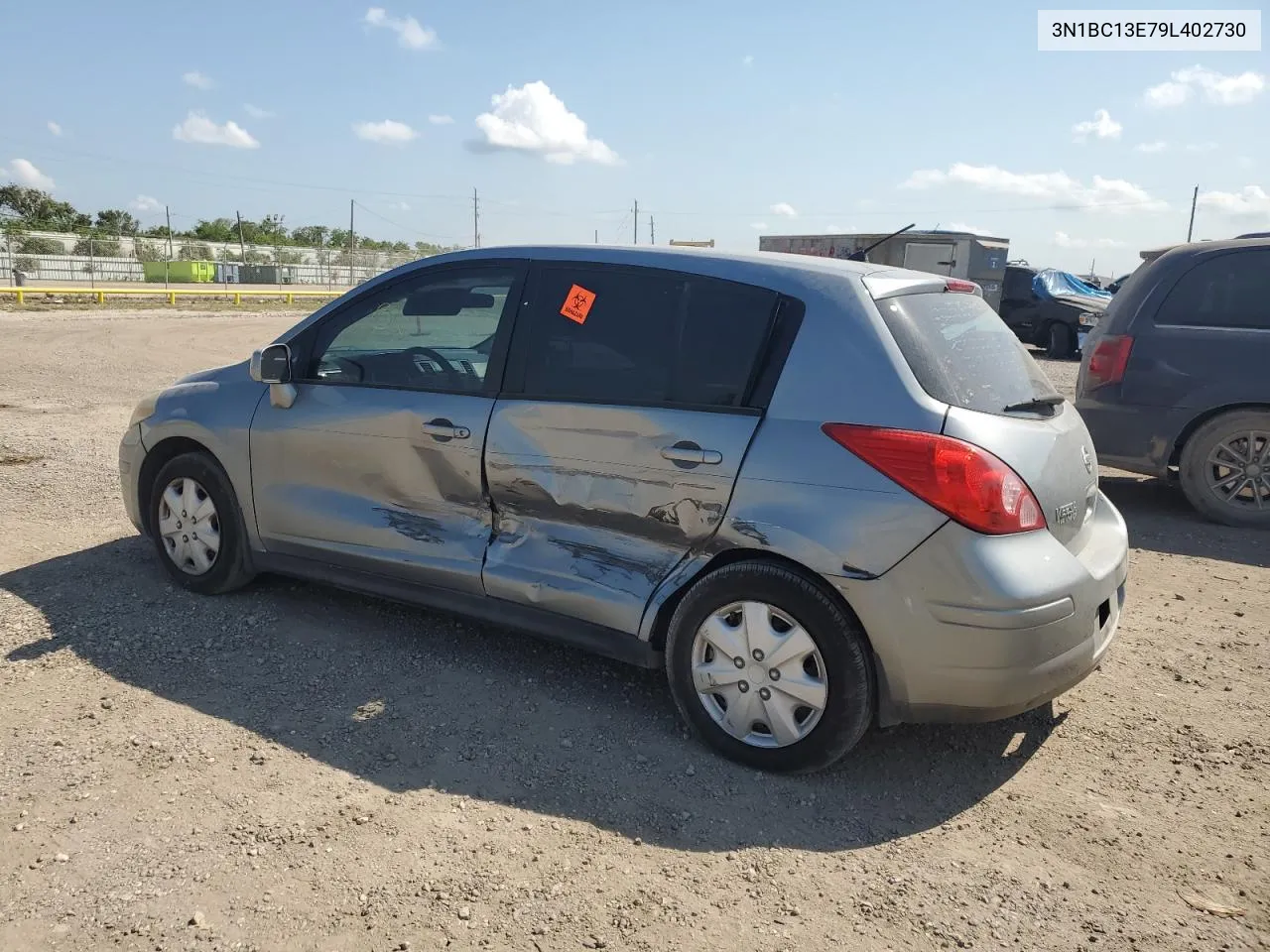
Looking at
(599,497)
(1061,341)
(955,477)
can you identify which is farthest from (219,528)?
(1061,341)

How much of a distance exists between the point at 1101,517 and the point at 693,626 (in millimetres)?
1669

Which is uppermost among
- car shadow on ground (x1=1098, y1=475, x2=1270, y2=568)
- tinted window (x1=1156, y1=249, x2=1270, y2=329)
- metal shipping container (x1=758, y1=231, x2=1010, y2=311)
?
metal shipping container (x1=758, y1=231, x2=1010, y2=311)

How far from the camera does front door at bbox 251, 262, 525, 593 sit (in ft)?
13.0

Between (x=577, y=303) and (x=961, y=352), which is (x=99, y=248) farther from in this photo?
(x=961, y=352)

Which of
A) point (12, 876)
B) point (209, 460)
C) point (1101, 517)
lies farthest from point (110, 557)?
point (1101, 517)

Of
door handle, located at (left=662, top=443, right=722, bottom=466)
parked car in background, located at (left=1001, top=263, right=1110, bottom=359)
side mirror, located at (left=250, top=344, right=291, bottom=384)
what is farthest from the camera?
parked car in background, located at (left=1001, top=263, right=1110, bottom=359)

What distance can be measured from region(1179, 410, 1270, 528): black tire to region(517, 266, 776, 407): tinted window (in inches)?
182

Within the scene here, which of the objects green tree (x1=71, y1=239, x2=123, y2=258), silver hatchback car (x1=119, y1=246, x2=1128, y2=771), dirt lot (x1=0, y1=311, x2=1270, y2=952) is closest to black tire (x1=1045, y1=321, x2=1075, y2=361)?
dirt lot (x1=0, y1=311, x2=1270, y2=952)

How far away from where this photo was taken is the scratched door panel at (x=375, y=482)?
394 cm

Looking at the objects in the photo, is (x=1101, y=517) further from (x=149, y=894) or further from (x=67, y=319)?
(x=67, y=319)

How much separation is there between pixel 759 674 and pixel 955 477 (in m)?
0.91

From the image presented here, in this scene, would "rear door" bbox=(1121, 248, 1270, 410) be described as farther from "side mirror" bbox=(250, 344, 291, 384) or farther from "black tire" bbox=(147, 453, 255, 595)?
"black tire" bbox=(147, 453, 255, 595)

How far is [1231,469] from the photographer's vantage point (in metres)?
6.63

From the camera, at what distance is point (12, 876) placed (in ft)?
8.73
